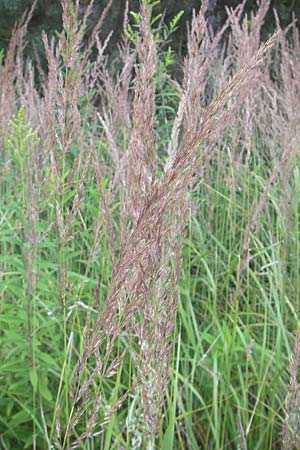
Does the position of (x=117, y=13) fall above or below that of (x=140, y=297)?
above

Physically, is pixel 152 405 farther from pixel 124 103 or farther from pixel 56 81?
pixel 124 103

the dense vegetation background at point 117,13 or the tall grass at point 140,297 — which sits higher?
the dense vegetation background at point 117,13

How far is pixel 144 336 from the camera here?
0.98 meters

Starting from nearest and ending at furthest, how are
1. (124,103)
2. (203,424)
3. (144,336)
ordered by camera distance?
1. (144,336)
2. (203,424)
3. (124,103)

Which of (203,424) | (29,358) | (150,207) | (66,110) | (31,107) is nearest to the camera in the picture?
(150,207)

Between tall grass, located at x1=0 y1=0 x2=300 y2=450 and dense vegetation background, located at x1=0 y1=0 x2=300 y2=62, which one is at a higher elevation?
dense vegetation background, located at x1=0 y1=0 x2=300 y2=62

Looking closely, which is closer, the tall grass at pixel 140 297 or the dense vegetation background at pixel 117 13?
the tall grass at pixel 140 297

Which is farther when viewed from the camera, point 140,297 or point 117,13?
point 117,13

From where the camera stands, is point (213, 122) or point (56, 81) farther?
point (56, 81)

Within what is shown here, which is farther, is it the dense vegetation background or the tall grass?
the dense vegetation background

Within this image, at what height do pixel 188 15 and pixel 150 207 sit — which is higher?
pixel 188 15

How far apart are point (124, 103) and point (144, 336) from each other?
5.47ft

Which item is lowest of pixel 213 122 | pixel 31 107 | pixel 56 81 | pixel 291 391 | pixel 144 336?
pixel 291 391

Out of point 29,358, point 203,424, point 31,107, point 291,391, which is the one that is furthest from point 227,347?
point 31,107
